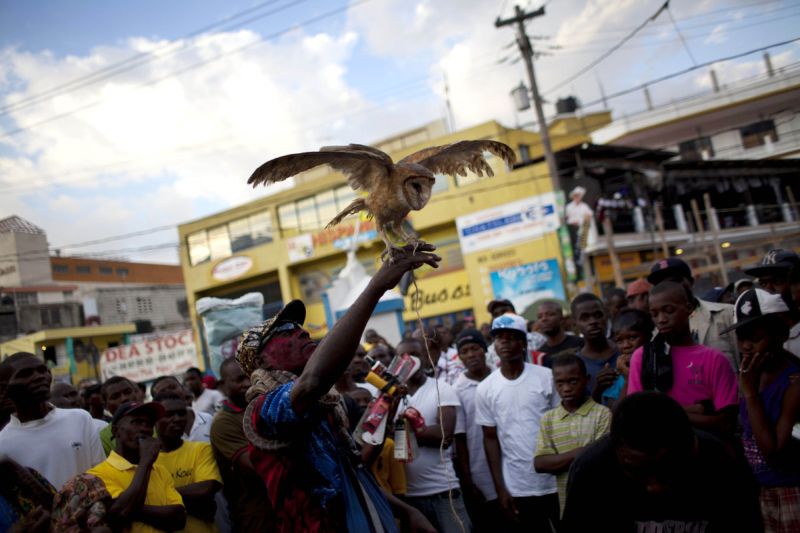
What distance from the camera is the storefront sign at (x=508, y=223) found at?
22609 millimetres

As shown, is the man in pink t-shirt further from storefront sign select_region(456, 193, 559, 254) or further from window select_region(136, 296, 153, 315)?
window select_region(136, 296, 153, 315)

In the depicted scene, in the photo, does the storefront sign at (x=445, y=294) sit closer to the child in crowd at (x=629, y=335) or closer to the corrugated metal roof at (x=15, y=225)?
the corrugated metal roof at (x=15, y=225)

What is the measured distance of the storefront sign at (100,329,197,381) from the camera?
54.9 ft

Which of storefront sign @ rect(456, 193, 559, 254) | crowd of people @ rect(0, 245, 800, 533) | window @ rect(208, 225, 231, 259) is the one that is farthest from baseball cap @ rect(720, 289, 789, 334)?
window @ rect(208, 225, 231, 259)

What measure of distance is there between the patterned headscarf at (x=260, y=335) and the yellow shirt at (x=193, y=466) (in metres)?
1.65

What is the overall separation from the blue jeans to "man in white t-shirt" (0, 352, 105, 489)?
2216 millimetres

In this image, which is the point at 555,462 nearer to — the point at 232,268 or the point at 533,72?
the point at 533,72

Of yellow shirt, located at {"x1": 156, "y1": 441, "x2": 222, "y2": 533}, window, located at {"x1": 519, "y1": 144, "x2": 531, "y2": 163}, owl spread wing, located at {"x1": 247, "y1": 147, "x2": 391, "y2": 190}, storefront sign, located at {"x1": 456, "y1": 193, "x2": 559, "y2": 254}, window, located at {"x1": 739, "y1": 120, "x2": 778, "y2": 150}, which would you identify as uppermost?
window, located at {"x1": 519, "y1": 144, "x2": 531, "y2": 163}

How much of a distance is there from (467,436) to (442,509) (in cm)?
69

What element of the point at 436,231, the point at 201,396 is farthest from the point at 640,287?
the point at 436,231

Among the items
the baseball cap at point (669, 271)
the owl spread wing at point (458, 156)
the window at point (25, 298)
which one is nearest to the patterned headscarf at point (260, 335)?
the owl spread wing at point (458, 156)

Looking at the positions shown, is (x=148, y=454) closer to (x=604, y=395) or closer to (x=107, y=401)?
(x=107, y=401)

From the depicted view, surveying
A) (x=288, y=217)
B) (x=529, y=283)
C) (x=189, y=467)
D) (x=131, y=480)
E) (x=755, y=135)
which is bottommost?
(x=189, y=467)

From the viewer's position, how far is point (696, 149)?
29562 mm
